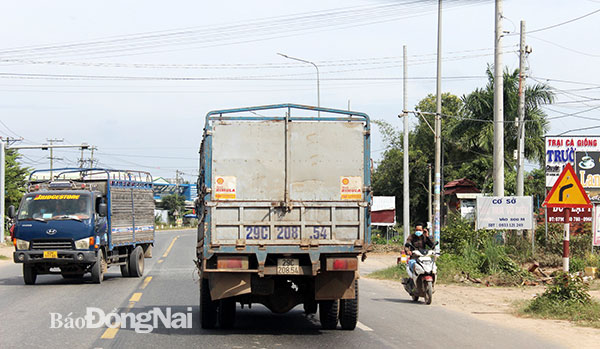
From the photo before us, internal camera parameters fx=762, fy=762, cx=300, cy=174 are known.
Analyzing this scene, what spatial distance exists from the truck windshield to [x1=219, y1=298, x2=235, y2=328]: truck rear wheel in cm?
918

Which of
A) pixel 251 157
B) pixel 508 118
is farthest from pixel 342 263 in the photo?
pixel 508 118

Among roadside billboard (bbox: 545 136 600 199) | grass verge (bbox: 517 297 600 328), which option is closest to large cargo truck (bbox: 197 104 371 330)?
grass verge (bbox: 517 297 600 328)

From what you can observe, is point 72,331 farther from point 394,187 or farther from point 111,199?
point 394,187

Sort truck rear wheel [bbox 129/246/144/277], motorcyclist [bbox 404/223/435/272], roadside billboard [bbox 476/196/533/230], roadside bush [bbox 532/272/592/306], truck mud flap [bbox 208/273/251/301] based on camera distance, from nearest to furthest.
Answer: truck mud flap [bbox 208/273/251/301]
roadside bush [bbox 532/272/592/306]
motorcyclist [bbox 404/223/435/272]
truck rear wheel [bbox 129/246/144/277]
roadside billboard [bbox 476/196/533/230]

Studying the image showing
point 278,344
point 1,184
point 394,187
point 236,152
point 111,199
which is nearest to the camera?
point 278,344

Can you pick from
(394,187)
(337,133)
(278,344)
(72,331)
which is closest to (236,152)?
(337,133)

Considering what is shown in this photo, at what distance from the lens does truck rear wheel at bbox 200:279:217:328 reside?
11.4 meters

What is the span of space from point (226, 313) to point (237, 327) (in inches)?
17.3

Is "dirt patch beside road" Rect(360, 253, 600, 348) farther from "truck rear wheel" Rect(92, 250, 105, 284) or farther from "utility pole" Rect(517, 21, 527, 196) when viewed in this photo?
"utility pole" Rect(517, 21, 527, 196)

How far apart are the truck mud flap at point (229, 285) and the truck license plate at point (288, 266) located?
460 mm

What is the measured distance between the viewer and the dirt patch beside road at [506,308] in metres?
11.4

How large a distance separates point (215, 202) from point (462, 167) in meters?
48.4

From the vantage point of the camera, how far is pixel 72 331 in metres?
11.3

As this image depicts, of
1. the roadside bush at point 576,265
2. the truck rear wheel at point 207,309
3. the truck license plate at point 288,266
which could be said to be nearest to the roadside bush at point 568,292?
the truck license plate at point 288,266
